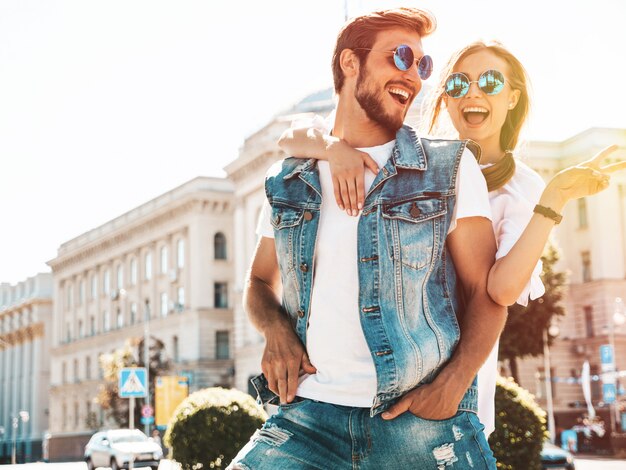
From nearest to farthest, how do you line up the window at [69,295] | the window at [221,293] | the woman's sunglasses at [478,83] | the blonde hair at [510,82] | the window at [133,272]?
the woman's sunglasses at [478,83] < the blonde hair at [510,82] < the window at [221,293] < the window at [133,272] < the window at [69,295]

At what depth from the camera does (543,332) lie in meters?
41.0

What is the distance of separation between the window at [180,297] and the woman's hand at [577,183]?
207 feet

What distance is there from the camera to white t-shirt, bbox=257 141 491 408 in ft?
9.76

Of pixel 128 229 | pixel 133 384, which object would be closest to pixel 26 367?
pixel 128 229

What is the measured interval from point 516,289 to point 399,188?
0.47m

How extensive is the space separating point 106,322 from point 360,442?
3075 inches

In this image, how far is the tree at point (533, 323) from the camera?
130ft

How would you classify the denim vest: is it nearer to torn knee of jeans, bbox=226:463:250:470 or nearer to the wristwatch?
the wristwatch

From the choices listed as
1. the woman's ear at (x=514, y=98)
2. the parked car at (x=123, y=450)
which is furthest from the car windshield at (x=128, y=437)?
the woman's ear at (x=514, y=98)

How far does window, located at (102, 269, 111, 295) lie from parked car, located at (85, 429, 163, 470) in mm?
44508

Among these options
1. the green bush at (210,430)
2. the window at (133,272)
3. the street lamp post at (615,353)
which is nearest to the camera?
the green bush at (210,430)

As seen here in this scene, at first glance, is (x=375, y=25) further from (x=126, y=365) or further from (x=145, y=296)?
(x=145, y=296)

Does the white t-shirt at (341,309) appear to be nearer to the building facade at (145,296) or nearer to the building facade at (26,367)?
the building facade at (145,296)

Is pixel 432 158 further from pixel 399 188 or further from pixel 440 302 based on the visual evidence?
pixel 440 302
